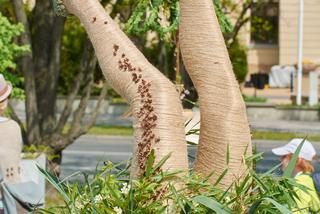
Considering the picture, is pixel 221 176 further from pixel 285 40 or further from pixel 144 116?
pixel 285 40

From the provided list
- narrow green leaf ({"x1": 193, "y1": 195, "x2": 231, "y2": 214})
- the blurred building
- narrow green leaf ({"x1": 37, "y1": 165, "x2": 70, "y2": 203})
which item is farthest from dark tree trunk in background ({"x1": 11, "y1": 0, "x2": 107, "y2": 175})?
the blurred building

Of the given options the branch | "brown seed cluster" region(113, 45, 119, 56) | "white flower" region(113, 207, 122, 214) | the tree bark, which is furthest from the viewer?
the branch

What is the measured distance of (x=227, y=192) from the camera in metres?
3.77

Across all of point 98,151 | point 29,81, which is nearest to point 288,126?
point 98,151

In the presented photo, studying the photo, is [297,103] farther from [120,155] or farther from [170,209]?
[170,209]

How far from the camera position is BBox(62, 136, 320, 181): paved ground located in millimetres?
18250

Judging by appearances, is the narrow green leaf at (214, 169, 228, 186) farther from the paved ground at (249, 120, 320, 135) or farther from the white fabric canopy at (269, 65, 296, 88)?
the white fabric canopy at (269, 65, 296, 88)

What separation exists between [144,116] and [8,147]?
8.35 ft

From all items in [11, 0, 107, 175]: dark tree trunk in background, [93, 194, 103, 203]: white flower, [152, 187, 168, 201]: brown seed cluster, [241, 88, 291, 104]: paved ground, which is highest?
[152, 187, 168, 201]: brown seed cluster

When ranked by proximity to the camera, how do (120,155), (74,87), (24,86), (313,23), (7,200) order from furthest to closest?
(313,23)
(120,155)
(74,87)
(24,86)
(7,200)

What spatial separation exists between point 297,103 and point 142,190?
29.2 metres

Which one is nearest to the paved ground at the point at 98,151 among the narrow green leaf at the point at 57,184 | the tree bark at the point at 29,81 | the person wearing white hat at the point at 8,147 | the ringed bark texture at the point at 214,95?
the tree bark at the point at 29,81

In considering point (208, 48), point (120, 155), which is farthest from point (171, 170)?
point (120, 155)

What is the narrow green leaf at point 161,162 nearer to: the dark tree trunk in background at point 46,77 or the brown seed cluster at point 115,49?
the brown seed cluster at point 115,49
